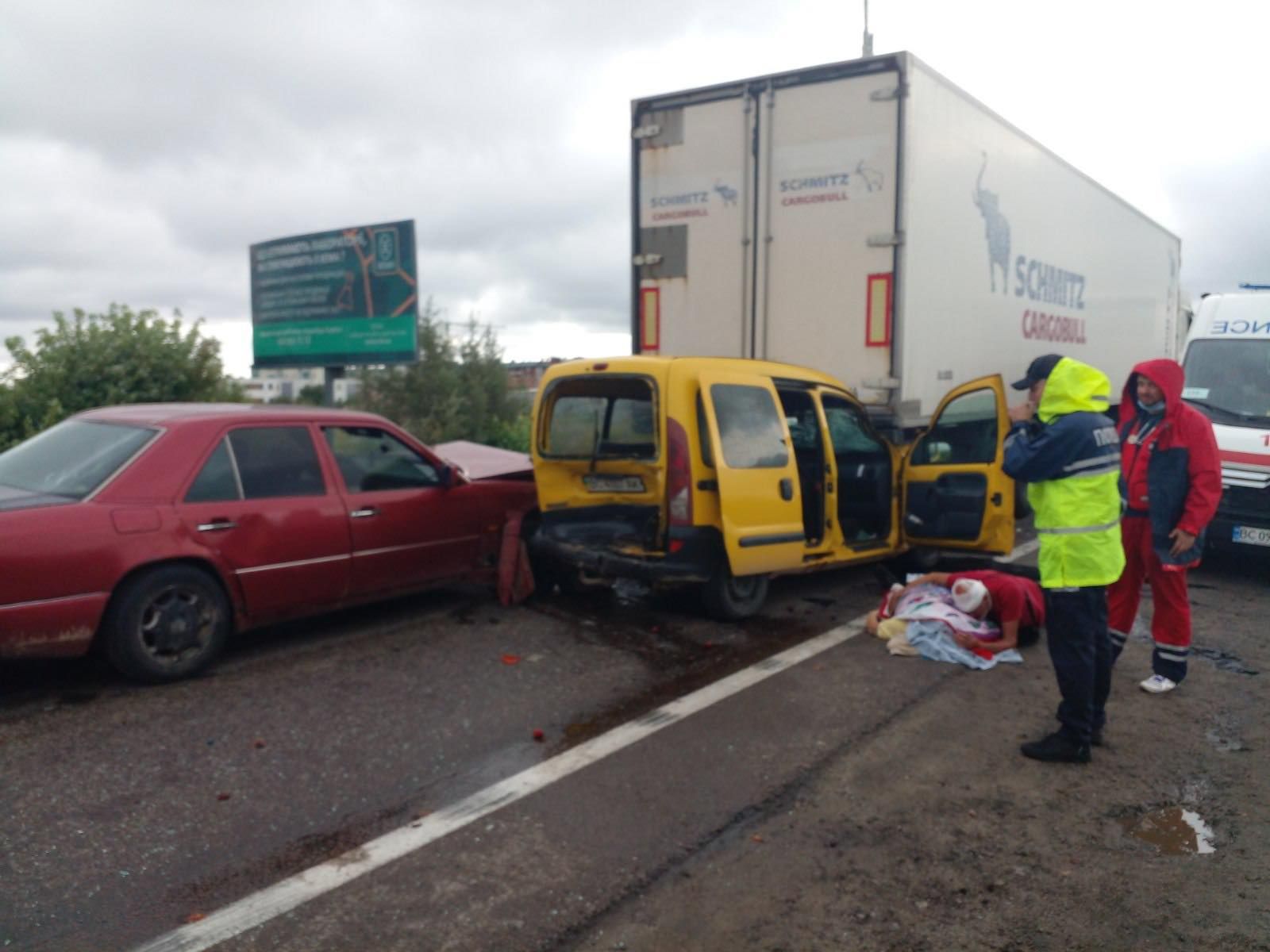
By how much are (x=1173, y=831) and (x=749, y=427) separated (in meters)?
3.46

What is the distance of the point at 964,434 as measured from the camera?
759cm

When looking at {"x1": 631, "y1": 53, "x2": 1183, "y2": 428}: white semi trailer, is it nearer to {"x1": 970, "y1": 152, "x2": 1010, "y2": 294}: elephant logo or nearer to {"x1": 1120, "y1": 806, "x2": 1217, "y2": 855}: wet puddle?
{"x1": 970, "y1": 152, "x2": 1010, "y2": 294}: elephant logo

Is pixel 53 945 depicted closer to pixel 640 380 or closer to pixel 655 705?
pixel 655 705

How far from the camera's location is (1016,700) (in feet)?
17.9

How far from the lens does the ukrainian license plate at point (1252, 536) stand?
26.3 feet

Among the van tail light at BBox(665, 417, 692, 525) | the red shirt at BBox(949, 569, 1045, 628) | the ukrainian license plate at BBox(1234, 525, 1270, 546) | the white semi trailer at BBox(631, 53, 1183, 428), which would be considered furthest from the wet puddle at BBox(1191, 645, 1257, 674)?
the van tail light at BBox(665, 417, 692, 525)

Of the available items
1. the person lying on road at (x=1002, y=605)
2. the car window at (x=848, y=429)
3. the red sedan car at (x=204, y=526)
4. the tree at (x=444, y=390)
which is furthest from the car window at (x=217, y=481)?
the tree at (x=444, y=390)

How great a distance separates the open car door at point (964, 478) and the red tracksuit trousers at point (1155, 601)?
5.35ft

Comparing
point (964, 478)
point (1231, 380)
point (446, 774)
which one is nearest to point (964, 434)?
point (964, 478)

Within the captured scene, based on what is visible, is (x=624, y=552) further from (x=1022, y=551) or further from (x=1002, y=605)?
(x=1022, y=551)

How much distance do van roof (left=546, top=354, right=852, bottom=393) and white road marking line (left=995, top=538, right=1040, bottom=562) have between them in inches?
109

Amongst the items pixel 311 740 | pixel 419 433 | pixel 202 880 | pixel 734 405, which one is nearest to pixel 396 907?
pixel 202 880

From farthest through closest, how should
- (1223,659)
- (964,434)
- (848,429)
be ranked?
(848,429)
(964,434)
(1223,659)

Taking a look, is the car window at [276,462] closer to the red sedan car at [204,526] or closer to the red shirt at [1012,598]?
the red sedan car at [204,526]
